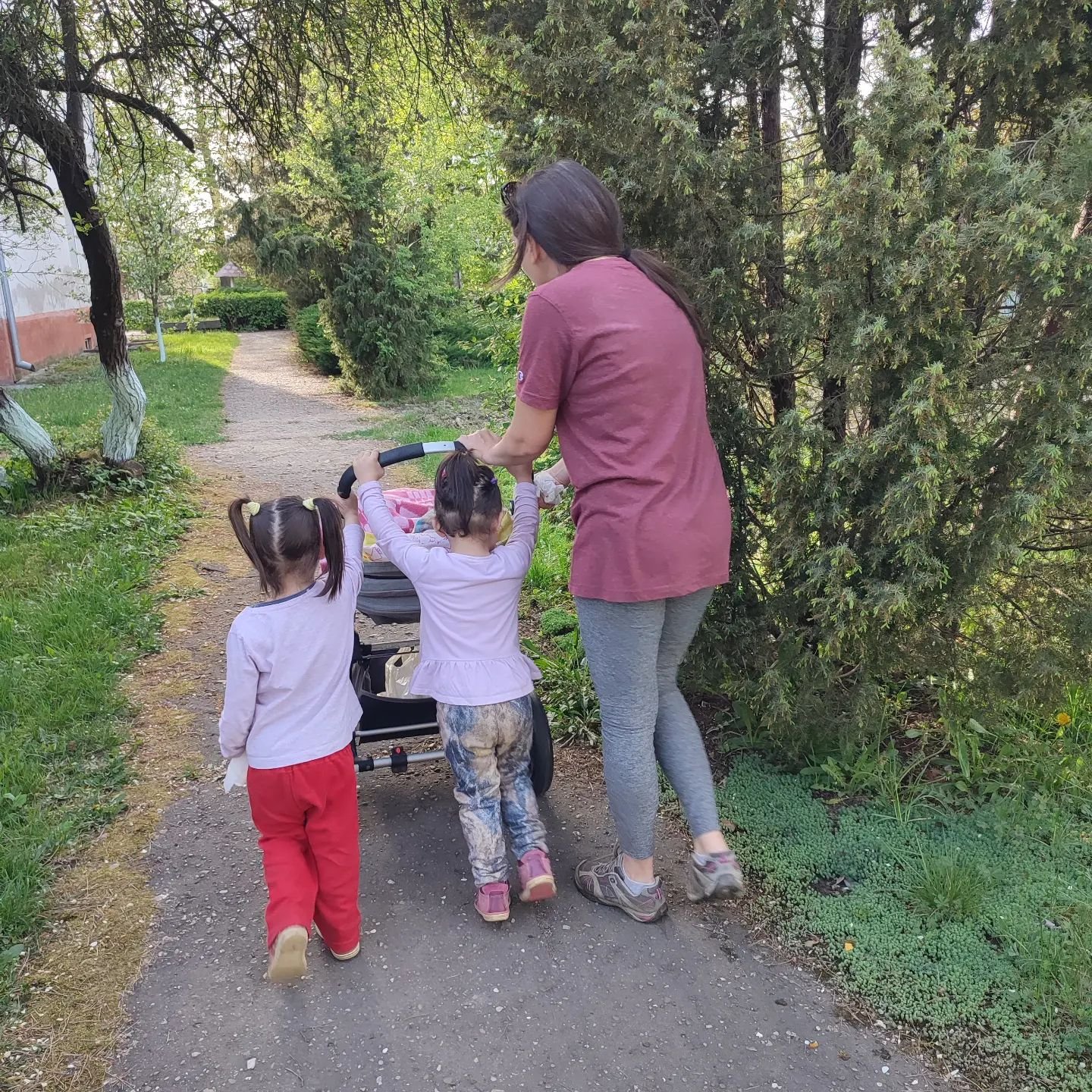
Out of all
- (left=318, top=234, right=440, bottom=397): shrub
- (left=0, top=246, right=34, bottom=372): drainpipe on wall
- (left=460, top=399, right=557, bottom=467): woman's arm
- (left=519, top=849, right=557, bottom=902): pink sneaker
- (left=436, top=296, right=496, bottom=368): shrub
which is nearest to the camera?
(left=460, top=399, right=557, bottom=467): woman's arm

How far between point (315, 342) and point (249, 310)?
1820cm

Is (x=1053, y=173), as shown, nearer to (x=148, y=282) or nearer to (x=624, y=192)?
Answer: (x=624, y=192)

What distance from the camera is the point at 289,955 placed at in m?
2.27

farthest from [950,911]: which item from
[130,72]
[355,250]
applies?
[355,250]

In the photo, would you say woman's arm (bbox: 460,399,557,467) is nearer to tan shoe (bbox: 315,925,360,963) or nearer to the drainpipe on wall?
tan shoe (bbox: 315,925,360,963)

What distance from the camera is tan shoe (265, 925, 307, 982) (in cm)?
226

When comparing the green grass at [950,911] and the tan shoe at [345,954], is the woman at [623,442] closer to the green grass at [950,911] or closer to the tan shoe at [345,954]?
the green grass at [950,911]

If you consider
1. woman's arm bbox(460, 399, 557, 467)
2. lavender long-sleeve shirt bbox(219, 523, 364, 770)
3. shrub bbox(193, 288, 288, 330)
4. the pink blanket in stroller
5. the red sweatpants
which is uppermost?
woman's arm bbox(460, 399, 557, 467)

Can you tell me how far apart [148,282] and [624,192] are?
749 inches

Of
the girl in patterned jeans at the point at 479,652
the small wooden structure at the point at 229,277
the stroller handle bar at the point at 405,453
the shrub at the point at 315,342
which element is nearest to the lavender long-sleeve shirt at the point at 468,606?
the girl in patterned jeans at the point at 479,652

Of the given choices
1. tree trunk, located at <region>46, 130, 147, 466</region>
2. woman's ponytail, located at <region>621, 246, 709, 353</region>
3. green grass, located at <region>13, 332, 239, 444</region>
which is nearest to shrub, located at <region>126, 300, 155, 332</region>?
green grass, located at <region>13, 332, 239, 444</region>

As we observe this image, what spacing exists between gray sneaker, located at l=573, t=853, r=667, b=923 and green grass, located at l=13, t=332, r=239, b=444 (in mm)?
→ 8466

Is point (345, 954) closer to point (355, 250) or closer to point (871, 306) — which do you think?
point (871, 306)

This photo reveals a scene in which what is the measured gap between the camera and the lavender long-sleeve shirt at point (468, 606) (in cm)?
268
